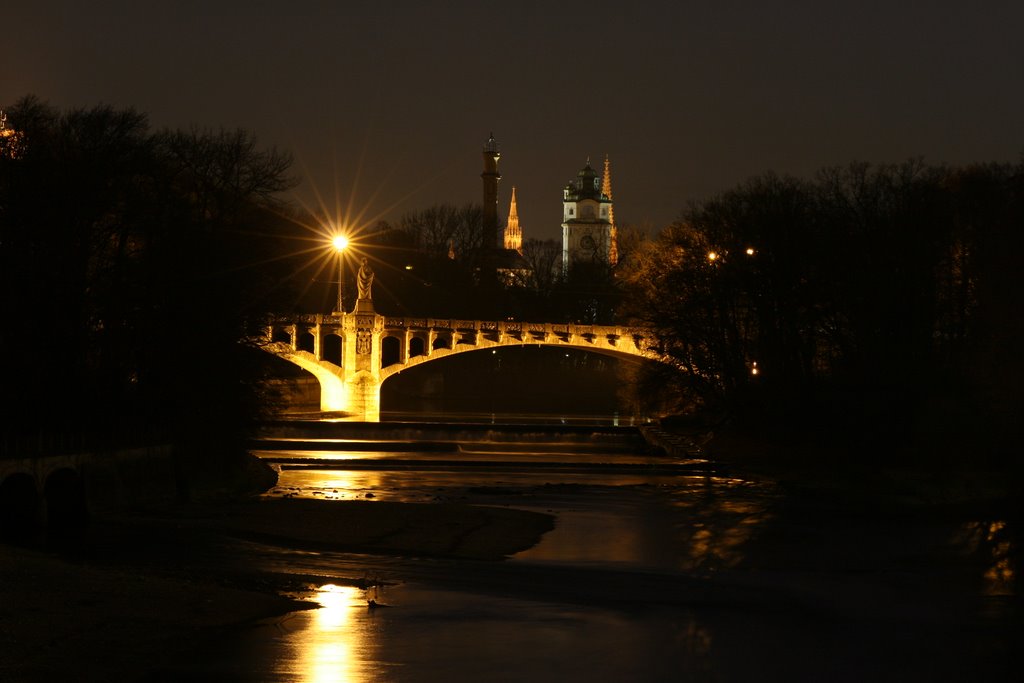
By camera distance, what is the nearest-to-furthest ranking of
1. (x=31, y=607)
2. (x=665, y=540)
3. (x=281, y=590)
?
(x=31, y=607)
(x=281, y=590)
(x=665, y=540)

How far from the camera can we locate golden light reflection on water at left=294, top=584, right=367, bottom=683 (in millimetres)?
24031

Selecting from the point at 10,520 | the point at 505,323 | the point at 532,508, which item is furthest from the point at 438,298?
the point at 10,520

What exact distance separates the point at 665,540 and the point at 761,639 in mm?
13006

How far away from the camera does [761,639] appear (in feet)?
92.3

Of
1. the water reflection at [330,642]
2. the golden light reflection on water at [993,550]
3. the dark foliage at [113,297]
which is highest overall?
the dark foliage at [113,297]

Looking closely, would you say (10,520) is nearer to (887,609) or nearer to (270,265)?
(887,609)

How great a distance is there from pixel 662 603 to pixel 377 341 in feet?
245

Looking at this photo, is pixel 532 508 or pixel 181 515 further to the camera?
pixel 532 508

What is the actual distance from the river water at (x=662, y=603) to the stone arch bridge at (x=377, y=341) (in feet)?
165

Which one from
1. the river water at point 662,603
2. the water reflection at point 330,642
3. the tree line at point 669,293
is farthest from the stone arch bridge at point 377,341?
the water reflection at point 330,642

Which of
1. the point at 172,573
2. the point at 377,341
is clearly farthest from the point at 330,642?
the point at 377,341

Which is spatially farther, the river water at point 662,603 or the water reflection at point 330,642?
the river water at point 662,603

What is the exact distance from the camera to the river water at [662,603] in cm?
2555

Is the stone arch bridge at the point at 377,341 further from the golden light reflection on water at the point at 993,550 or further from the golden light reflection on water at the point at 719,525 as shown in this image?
the golden light reflection on water at the point at 993,550
